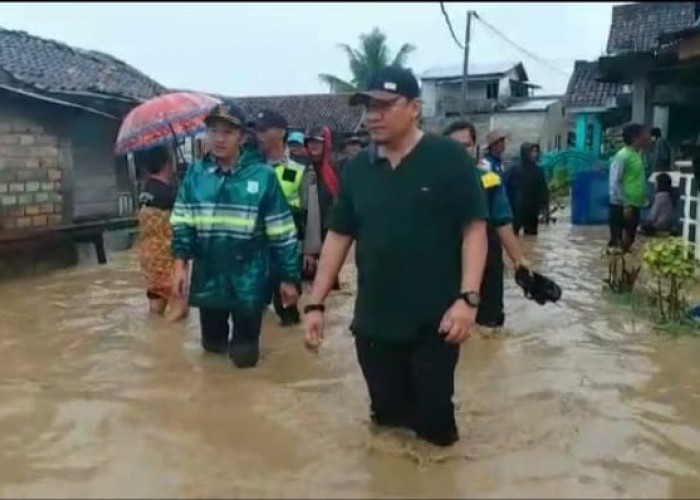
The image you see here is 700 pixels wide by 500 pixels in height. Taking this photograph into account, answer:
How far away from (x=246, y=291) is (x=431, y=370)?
193cm

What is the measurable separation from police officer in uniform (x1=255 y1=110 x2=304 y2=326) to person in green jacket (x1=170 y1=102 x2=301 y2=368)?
0.80 m

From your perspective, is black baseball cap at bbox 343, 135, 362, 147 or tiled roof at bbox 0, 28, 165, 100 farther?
tiled roof at bbox 0, 28, 165, 100

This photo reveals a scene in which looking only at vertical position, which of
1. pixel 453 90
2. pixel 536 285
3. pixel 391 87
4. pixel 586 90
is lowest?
pixel 536 285

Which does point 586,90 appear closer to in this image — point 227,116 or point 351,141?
point 351,141

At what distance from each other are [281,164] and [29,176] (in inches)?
178

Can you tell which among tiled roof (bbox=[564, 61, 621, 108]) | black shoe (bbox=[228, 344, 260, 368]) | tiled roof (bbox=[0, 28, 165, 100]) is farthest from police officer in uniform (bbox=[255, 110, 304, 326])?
tiled roof (bbox=[564, 61, 621, 108])

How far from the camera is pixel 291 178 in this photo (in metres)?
6.93

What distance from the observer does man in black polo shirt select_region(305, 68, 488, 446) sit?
356 cm

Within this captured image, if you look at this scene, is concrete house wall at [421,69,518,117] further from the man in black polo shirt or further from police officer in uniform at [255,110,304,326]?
the man in black polo shirt

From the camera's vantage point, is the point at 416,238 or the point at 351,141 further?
the point at 351,141

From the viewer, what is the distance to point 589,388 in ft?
16.2

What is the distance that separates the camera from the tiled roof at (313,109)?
30.4m

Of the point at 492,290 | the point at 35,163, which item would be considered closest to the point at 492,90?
the point at 35,163

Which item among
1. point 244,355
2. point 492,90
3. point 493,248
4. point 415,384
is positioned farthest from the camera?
point 492,90
